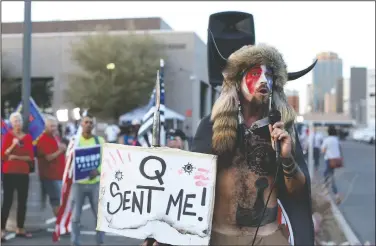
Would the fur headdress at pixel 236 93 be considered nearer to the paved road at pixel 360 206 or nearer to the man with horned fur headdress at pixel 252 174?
the man with horned fur headdress at pixel 252 174

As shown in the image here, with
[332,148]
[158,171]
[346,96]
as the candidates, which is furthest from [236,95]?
[346,96]

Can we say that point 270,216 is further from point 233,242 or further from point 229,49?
point 229,49

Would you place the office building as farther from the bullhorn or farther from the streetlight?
the bullhorn

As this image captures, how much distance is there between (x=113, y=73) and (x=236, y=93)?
105 feet

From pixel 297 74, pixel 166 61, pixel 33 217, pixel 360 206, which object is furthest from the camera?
pixel 166 61

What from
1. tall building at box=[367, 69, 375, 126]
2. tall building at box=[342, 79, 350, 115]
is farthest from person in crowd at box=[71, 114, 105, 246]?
tall building at box=[342, 79, 350, 115]

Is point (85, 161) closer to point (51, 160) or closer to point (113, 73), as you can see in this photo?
point (51, 160)

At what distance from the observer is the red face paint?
280cm

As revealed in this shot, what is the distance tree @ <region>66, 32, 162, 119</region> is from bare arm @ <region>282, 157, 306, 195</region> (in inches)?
1221

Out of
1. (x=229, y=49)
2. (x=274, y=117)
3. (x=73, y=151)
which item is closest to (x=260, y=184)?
(x=274, y=117)

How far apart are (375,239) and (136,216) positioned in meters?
6.09

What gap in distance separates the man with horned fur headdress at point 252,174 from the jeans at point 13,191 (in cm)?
513

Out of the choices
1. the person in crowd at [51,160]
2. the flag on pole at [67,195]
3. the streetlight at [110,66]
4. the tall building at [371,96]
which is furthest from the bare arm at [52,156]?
the tall building at [371,96]

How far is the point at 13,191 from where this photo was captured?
7496mm
